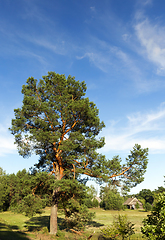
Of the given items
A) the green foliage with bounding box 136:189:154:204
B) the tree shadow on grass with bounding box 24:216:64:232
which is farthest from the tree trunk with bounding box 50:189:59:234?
the green foliage with bounding box 136:189:154:204

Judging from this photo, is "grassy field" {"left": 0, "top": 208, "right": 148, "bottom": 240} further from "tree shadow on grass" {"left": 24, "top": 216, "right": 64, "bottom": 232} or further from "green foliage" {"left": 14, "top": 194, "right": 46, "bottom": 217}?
"green foliage" {"left": 14, "top": 194, "right": 46, "bottom": 217}

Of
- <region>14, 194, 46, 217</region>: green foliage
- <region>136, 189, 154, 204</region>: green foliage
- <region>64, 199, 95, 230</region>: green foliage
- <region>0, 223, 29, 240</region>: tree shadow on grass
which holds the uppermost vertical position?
<region>14, 194, 46, 217</region>: green foliage

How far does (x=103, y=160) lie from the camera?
17.8 meters

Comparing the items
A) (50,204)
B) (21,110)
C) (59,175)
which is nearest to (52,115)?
(21,110)

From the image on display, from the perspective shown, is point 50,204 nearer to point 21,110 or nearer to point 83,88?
point 21,110

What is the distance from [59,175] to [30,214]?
4.39m

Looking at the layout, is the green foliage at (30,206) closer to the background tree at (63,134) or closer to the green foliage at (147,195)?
the background tree at (63,134)

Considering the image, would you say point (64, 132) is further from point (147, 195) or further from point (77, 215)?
point (147, 195)

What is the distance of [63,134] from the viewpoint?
63.7ft

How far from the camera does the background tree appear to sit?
17.5m

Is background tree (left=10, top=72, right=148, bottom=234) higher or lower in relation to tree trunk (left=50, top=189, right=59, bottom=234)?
higher

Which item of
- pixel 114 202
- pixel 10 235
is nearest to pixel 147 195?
pixel 114 202

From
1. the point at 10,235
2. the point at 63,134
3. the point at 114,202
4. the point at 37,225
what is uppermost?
A: the point at 63,134

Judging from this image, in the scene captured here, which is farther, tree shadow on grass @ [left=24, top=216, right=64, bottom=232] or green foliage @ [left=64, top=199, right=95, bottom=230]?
tree shadow on grass @ [left=24, top=216, right=64, bottom=232]
